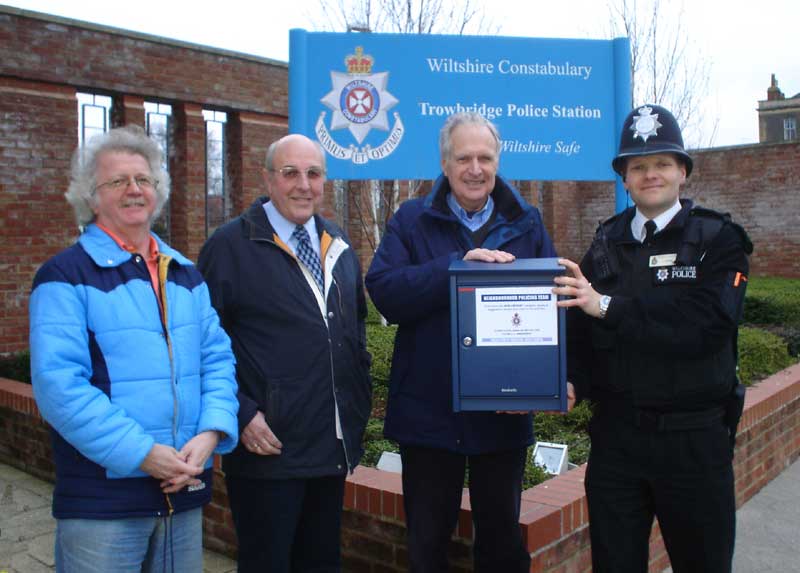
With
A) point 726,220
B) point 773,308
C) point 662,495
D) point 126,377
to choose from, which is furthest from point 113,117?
point 773,308

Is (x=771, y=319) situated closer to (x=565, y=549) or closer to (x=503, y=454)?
(x=565, y=549)

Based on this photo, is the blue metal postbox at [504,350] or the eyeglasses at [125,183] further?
the blue metal postbox at [504,350]

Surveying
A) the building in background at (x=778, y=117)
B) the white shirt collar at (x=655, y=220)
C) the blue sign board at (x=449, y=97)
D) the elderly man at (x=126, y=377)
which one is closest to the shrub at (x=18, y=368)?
the blue sign board at (x=449, y=97)

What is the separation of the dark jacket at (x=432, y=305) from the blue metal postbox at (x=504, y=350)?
0.13m

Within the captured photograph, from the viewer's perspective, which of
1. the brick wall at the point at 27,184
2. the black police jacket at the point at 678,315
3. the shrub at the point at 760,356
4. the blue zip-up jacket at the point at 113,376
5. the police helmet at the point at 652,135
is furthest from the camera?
the brick wall at the point at 27,184

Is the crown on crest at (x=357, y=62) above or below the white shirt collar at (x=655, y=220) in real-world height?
above

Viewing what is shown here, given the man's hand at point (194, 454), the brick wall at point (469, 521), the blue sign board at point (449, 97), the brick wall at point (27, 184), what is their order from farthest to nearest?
the brick wall at point (27, 184) → the blue sign board at point (449, 97) → the brick wall at point (469, 521) → the man's hand at point (194, 454)

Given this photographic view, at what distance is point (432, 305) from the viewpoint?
2545mm

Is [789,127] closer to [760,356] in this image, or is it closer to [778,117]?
[778,117]

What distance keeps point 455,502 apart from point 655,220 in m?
1.22

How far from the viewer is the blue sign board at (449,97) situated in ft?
17.0

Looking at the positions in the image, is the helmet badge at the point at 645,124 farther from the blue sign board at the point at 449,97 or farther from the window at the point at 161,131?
the window at the point at 161,131

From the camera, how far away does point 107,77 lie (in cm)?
877

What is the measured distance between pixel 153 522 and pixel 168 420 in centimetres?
30
